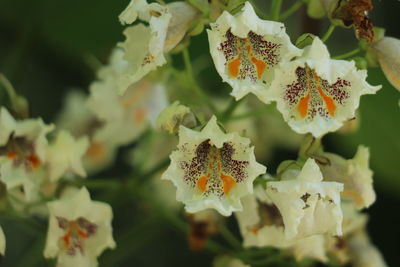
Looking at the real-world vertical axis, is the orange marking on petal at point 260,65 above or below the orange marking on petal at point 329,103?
above

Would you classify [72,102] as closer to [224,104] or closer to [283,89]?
[224,104]

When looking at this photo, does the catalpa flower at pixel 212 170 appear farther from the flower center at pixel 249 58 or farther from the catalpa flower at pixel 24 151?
the catalpa flower at pixel 24 151

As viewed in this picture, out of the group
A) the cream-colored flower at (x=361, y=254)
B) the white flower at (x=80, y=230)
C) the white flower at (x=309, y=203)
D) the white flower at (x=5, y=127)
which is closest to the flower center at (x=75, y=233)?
the white flower at (x=80, y=230)

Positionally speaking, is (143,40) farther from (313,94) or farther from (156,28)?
(313,94)

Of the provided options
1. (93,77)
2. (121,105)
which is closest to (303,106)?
(121,105)

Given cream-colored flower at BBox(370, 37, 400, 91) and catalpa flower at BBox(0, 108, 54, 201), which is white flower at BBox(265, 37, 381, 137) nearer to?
cream-colored flower at BBox(370, 37, 400, 91)

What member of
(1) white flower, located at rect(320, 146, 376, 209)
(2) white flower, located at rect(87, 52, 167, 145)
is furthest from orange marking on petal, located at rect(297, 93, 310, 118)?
(2) white flower, located at rect(87, 52, 167, 145)
